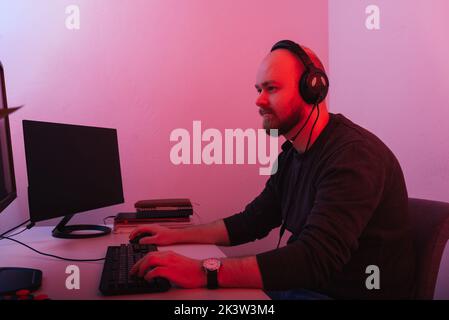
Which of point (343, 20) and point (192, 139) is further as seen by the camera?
point (343, 20)

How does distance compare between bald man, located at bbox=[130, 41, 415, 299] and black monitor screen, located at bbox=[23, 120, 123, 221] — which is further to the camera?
black monitor screen, located at bbox=[23, 120, 123, 221]

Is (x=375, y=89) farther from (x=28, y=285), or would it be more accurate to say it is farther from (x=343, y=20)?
(x=28, y=285)

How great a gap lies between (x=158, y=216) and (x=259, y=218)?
409mm

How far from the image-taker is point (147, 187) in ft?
6.35

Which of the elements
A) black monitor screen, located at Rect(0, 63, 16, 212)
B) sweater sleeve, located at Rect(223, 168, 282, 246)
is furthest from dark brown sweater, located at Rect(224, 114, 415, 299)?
black monitor screen, located at Rect(0, 63, 16, 212)

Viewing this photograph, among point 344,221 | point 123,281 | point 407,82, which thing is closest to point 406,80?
point 407,82

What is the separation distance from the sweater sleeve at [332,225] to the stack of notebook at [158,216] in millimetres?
710

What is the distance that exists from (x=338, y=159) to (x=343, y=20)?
1335 millimetres

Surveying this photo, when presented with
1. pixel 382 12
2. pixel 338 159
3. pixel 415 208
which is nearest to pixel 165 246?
pixel 338 159

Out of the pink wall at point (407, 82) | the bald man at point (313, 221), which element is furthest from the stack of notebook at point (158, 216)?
the pink wall at point (407, 82)

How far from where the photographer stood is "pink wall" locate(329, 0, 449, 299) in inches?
61.6

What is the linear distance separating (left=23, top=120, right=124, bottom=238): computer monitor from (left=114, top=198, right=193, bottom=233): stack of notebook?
65 millimetres

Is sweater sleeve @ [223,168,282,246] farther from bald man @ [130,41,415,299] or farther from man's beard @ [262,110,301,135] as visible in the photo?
man's beard @ [262,110,301,135]

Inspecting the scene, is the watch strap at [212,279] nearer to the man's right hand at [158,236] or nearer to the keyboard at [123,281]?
the keyboard at [123,281]
